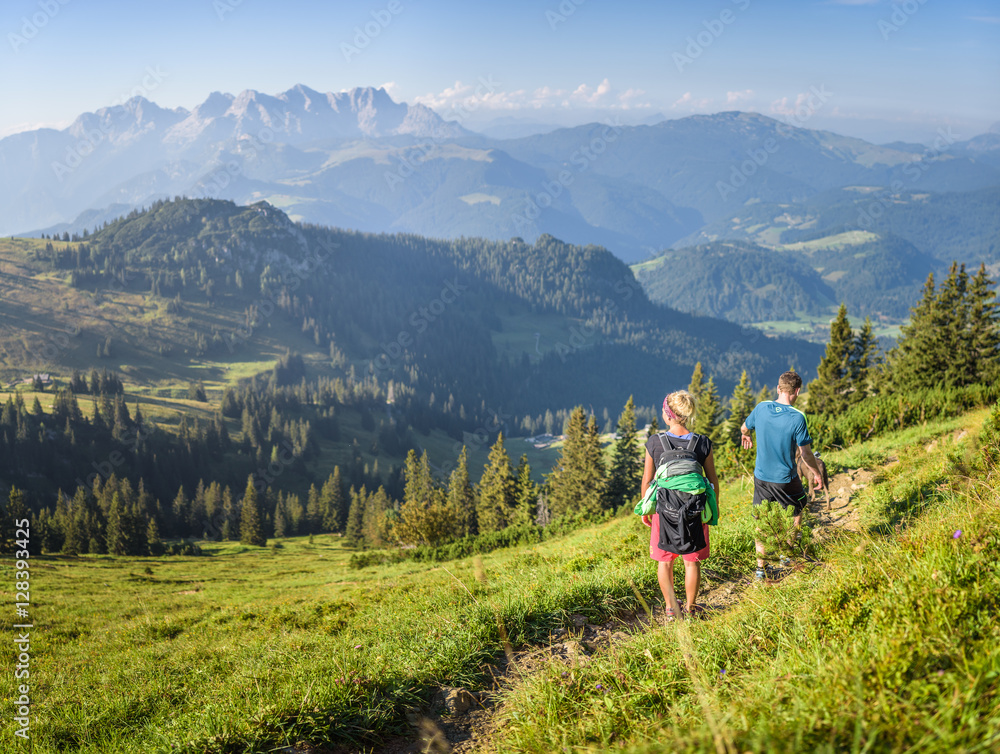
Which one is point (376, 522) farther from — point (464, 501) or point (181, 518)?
point (181, 518)

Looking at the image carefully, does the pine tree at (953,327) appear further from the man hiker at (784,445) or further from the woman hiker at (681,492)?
the woman hiker at (681,492)

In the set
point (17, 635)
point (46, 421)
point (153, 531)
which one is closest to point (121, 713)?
point (17, 635)

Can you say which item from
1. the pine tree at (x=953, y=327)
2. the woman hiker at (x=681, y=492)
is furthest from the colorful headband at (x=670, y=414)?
the pine tree at (x=953, y=327)

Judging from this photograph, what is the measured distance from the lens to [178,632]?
1319 centimetres

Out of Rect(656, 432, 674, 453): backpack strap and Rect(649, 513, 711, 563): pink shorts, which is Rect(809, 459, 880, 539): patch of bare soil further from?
Rect(656, 432, 674, 453): backpack strap

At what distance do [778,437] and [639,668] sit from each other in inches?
182

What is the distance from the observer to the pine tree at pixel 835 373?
48.3m

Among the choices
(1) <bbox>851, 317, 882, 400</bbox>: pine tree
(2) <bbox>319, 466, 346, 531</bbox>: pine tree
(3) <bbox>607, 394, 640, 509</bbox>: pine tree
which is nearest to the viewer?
(1) <bbox>851, 317, 882, 400</bbox>: pine tree

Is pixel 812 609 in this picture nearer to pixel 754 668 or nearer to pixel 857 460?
pixel 754 668

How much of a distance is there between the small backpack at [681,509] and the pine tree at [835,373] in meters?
50.2

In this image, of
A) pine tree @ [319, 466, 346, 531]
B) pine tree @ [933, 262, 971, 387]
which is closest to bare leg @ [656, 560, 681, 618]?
pine tree @ [933, 262, 971, 387]

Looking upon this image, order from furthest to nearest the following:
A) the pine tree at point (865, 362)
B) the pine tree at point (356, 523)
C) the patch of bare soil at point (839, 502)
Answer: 1. the pine tree at point (356, 523)
2. the pine tree at point (865, 362)
3. the patch of bare soil at point (839, 502)

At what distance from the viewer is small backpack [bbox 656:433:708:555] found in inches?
243

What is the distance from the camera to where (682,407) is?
642cm
